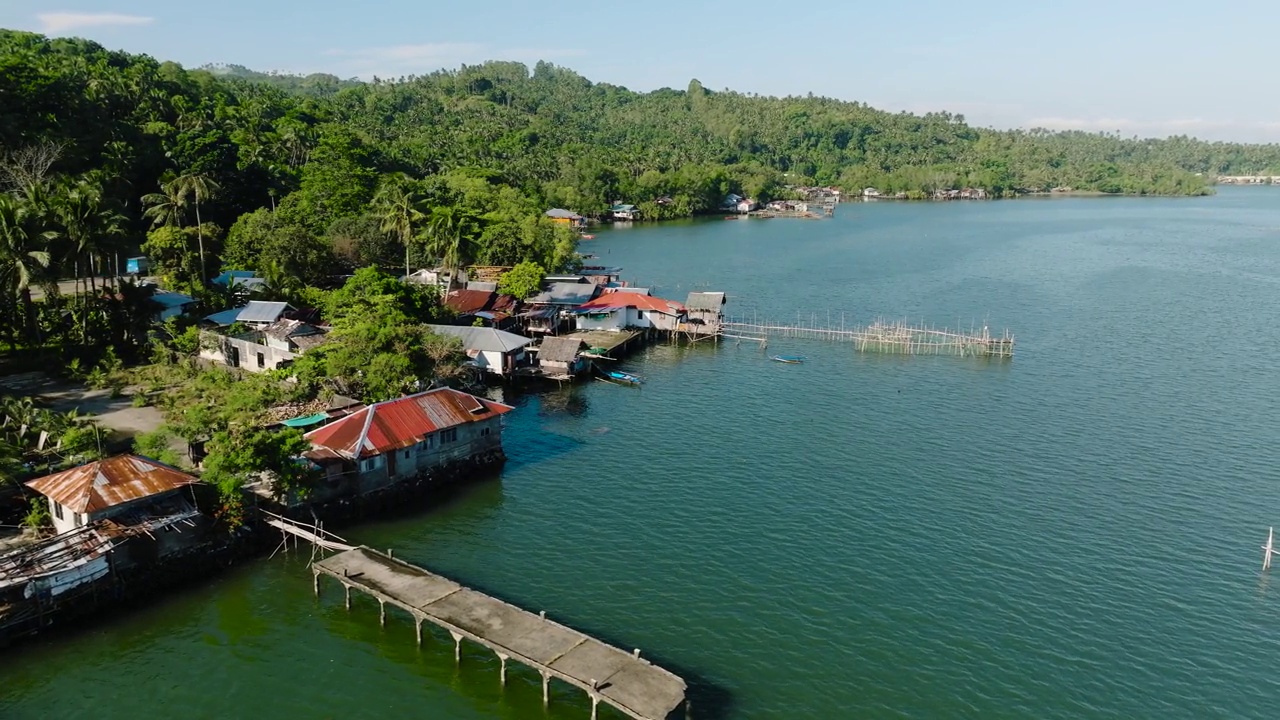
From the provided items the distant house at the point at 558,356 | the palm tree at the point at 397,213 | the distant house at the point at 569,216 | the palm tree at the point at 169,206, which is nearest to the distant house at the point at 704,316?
the distant house at the point at 558,356

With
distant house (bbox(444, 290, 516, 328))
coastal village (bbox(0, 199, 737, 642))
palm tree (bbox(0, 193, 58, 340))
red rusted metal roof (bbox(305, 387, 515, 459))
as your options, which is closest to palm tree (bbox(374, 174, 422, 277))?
distant house (bbox(444, 290, 516, 328))

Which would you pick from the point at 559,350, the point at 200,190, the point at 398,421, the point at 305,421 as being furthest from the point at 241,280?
the point at 398,421

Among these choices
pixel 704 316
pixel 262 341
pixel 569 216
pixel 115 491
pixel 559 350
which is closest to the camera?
pixel 115 491

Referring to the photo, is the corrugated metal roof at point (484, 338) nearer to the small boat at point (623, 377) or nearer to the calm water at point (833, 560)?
the calm water at point (833, 560)

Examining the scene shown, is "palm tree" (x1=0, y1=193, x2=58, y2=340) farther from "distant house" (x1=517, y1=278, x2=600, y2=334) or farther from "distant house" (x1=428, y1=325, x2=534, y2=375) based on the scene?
"distant house" (x1=517, y1=278, x2=600, y2=334)

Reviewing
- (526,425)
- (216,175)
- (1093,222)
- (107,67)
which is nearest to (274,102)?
(107,67)

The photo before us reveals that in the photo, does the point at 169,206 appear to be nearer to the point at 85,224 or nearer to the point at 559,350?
the point at 85,224

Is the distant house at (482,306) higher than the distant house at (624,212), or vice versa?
the distant house at (624,212)
